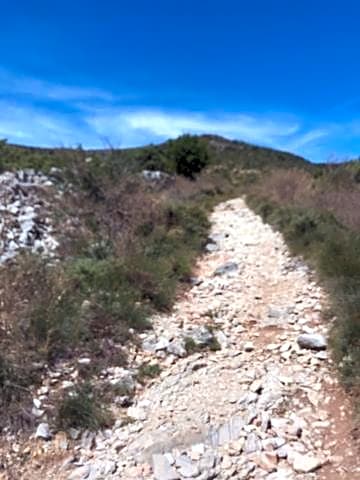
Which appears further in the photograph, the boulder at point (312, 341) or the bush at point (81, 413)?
the boulder at point (312, 341)

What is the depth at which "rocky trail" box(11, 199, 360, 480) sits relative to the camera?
3.23 metres

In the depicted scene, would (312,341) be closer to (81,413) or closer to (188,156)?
(81,413)

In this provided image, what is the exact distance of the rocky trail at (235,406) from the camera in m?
3.23

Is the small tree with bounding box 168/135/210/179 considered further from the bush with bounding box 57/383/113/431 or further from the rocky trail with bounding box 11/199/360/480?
the bush with bounding box 57/383/113/431

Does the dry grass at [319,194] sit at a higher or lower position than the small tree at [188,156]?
lower

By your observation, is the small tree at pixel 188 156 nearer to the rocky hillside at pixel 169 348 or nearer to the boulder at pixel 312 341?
the rocky hillside at pixel 169 348

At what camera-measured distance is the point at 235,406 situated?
3844mm

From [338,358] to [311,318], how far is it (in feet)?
3.73

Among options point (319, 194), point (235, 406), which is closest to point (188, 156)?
point (319, 194)

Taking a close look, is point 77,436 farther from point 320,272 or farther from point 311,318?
point 320,272

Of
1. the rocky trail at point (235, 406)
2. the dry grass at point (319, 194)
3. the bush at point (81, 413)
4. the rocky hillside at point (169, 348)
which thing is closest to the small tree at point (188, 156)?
the dry grass at point (319, 194)

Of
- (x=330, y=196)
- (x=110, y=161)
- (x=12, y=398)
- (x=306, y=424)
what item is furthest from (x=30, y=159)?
(x=306, y=424)

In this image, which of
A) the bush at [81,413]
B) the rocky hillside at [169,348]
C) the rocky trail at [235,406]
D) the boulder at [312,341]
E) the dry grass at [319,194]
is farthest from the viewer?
the dry grass at [319,194]

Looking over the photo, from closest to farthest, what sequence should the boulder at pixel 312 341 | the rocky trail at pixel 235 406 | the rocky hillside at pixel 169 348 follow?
the rocky trail at pixel 235 406 < the rocky hillside at pixel 169 348 < the boulder at pixel 312 341
